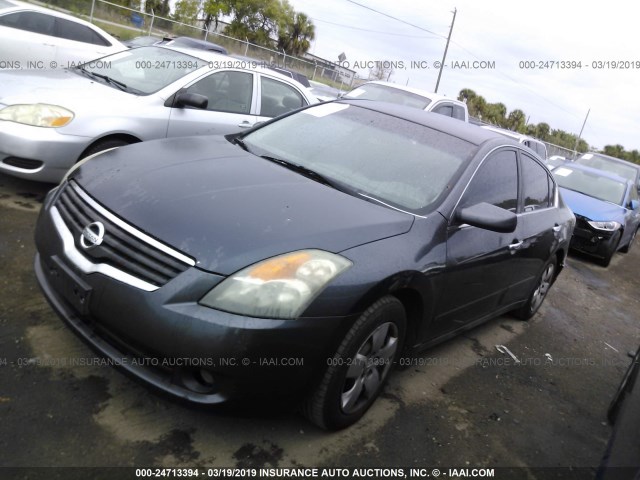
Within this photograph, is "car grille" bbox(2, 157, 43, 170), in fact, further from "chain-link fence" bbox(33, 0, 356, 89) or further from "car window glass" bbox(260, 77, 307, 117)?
"chain-link fence" bbox(33, 0, 356, 89)

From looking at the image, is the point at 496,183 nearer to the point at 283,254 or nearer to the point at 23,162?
the point at 283,254

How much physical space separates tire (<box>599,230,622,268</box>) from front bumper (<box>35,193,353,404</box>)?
752cm

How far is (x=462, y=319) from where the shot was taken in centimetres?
347

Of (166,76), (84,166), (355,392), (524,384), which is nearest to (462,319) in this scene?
(524,384)

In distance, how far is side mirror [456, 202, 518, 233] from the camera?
2924 mm

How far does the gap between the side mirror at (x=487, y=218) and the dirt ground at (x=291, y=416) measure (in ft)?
3.67

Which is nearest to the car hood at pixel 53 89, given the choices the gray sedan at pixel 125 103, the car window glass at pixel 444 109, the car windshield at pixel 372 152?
the gray sedan at pixel 125 103

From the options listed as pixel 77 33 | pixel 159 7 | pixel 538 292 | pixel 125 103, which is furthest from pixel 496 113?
pixel 125 103

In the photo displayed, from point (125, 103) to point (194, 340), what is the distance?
3517 millimetres

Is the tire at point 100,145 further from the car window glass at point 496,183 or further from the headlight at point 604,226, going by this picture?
the headlight at point 604,226

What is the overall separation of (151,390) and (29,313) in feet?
4.32

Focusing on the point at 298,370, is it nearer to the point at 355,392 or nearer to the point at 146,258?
the point at 355,392

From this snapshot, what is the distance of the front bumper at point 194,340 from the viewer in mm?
2119

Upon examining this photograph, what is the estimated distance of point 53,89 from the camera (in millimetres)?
4742
